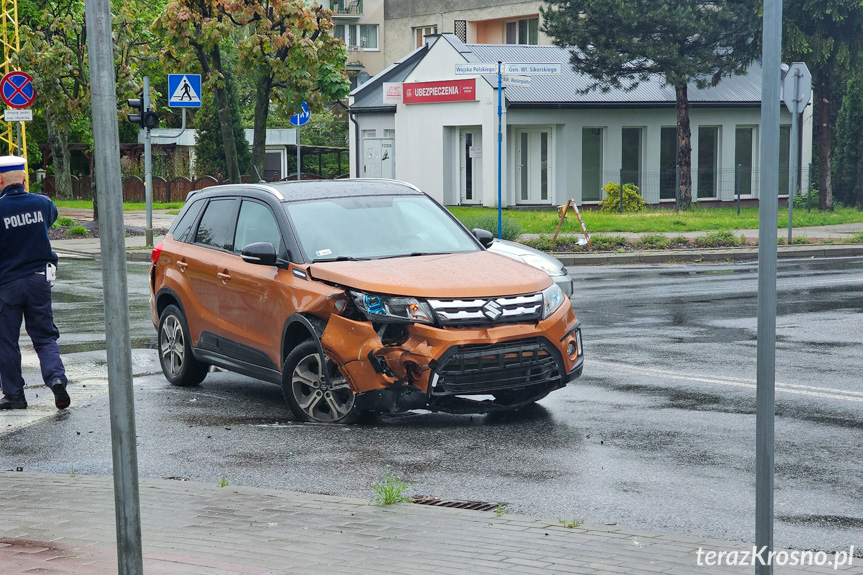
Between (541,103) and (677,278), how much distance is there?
19250 millimetres

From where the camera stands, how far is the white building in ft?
125

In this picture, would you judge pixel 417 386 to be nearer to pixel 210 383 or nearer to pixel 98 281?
pixel 210 383

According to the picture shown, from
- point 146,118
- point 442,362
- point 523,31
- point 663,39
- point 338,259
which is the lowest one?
point 442,362

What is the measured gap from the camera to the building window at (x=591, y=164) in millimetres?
39188


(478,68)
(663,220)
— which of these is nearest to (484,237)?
(478,68)

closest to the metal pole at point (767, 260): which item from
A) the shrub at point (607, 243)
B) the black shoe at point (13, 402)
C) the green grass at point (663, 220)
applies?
the black shoe at point (13, 402)

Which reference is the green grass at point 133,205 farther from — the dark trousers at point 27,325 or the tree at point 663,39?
the dark trousers at point 27,325

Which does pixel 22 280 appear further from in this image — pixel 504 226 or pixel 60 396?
pixel 504 226

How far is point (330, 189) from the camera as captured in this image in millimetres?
9641

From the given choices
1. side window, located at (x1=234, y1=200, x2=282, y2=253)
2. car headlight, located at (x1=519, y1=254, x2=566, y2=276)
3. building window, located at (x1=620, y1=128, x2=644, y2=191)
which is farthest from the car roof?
building window, located at (x1=620, y1=128, x2=644, y2=191)

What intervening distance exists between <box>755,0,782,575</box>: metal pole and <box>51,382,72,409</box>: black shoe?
666 centimetres

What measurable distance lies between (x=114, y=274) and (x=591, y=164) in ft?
119

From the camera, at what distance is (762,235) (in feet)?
12.3

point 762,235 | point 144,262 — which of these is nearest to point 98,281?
point 144,262
